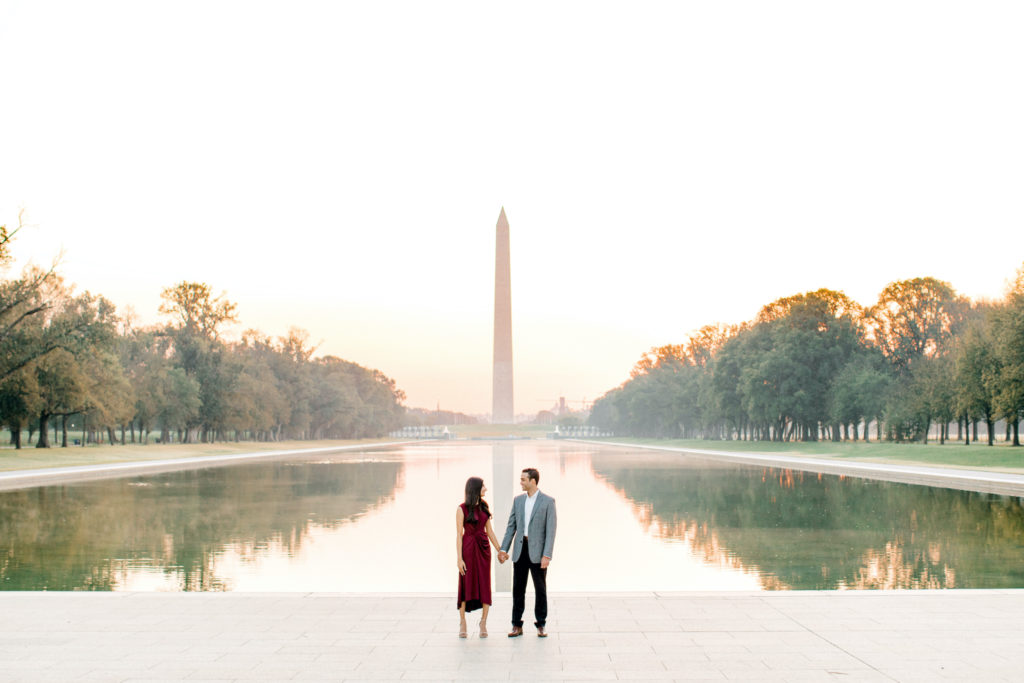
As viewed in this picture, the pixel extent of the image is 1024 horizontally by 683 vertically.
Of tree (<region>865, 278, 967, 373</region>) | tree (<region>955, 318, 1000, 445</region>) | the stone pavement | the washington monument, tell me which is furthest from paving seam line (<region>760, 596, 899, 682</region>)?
the washington monument

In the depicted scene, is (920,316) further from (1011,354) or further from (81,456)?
(81,456)

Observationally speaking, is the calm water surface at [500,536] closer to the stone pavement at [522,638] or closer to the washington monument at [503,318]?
the stone pavement at [522,638]

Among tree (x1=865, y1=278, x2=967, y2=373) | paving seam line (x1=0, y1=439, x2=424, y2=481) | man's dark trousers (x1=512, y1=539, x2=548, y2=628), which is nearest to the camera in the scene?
man's dark trousers (x1=512, y1=539, x2=548, y2=628)

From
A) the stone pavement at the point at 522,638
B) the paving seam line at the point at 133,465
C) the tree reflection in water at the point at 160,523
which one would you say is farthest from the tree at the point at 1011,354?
the paving seam line at the point at 133,465

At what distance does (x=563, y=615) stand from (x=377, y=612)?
160cm

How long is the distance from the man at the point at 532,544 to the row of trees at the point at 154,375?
125 ft

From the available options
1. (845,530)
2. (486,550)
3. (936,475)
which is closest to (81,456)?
(936,475)

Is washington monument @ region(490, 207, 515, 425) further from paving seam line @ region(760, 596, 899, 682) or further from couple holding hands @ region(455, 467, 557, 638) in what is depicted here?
couple holding hands @ region(455, 467, 557, 638)

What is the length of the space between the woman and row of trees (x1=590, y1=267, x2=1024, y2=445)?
3669 cm

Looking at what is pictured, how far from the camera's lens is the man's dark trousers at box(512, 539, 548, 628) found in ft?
22.3

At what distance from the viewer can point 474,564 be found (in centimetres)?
679

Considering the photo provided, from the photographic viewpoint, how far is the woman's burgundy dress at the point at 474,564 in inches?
266

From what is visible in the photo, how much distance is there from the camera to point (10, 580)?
33.0ft

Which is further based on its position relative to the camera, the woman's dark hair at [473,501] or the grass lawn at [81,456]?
the grass lawn at [81,456]
